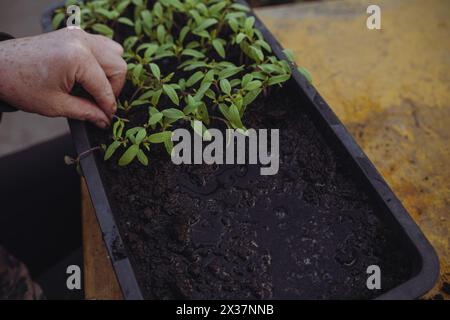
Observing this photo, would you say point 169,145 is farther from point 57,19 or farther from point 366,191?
point 57,19

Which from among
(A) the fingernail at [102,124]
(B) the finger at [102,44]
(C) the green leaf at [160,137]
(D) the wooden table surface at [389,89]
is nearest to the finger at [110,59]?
(B) the finger at [102,44]

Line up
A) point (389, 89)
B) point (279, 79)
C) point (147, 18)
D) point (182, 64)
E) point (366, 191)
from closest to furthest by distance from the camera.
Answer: point (366, 191), point (279, 79), point (182, 64), point (147, 18), point (389, 89)

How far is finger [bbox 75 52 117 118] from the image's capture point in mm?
1018

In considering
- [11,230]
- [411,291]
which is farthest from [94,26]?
[411,291]

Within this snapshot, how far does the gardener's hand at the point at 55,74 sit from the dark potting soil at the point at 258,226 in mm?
120

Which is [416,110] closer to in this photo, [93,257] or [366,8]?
[366,8]

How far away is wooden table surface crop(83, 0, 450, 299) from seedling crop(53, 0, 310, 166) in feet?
1.15

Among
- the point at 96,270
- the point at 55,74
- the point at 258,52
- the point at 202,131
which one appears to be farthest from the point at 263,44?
the point at 96,270

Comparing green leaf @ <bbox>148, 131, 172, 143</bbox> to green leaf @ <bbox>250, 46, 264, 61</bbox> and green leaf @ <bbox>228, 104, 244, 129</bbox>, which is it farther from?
green leaf @ <bbox>250, 46, 264, 61</bbox>

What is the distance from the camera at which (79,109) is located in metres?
1.05

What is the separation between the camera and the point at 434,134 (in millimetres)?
1328

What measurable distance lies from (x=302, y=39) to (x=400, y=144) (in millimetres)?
566

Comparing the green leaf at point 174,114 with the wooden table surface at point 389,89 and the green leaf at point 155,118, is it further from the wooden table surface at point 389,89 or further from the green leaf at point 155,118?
the wooden table surface at point 389,89

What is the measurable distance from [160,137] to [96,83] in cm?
20
